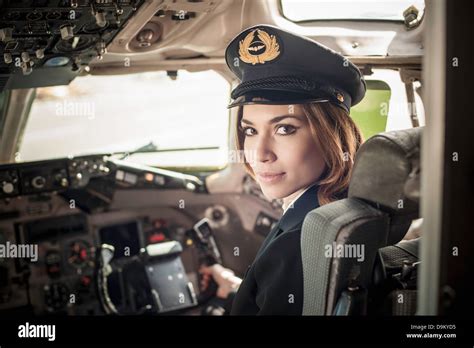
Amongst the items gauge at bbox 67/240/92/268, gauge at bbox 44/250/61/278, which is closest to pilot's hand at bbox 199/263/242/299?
gauge at bbox 67/240/92/268

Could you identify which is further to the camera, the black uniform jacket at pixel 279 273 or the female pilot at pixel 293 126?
the female pilot at pixel 293 126

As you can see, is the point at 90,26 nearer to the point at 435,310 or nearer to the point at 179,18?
the point at 179,18

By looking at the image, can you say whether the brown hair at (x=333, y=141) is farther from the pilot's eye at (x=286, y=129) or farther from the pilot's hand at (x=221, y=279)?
the pilot's hand at (x=221, y=279)

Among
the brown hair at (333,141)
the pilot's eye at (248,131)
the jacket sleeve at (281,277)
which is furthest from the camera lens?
the pilot's eye at (248,131)

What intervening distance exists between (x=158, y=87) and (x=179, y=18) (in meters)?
0.35

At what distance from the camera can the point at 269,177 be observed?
125 inches

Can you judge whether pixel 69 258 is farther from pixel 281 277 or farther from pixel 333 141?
pixel 333 141

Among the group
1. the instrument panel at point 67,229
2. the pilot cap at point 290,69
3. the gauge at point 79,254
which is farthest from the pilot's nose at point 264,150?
the gauge at point 79,254

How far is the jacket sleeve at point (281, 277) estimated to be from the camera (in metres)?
2.95

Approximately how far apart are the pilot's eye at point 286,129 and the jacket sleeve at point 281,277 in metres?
0.44

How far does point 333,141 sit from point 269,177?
0.33 m

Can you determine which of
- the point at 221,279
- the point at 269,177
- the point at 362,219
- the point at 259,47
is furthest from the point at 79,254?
the point at 362,219

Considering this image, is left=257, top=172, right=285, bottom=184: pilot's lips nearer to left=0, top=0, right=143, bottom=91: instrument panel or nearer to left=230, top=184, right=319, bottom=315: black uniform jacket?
left=230, top=184, right=319, bottom=315: black uniform jacket

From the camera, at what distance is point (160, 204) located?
3.38 meters
